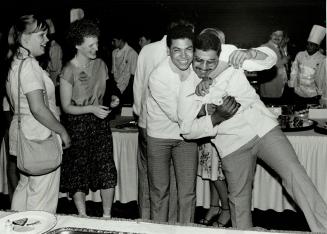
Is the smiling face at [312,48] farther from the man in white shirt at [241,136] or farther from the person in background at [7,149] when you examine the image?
the person in background at [7,149]

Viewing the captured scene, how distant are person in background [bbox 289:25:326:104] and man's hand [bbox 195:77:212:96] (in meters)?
2.85

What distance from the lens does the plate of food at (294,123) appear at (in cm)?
255

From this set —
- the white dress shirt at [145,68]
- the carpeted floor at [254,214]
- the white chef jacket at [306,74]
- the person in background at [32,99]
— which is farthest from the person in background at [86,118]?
the white chef jacket at [306,74]

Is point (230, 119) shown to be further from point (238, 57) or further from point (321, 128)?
point (321, 128)

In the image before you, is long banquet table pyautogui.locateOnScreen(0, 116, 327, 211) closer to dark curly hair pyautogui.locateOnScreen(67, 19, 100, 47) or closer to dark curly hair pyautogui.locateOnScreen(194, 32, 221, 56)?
dark curly hair pyautogui.locateOnScreen(67, 19, 100, 47)

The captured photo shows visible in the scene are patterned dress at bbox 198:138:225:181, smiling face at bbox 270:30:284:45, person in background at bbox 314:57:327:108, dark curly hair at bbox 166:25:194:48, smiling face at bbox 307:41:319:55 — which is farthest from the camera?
smiling face at bbox 270:30:284:45

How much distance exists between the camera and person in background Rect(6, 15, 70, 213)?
5.75ft

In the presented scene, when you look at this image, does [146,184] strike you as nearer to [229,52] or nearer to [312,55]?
[229,52]

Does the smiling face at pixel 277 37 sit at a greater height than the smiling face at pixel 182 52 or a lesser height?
greater

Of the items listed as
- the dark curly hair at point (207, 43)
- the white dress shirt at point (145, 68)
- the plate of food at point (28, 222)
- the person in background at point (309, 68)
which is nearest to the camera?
the plate of food at point (28, 222)

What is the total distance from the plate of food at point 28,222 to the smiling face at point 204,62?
885 mm

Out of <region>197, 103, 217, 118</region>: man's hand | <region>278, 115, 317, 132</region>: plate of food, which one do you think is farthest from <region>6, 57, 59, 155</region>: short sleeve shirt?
<region>278, 115, 317, 132</region>: plate of food

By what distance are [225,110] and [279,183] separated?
3.65ft

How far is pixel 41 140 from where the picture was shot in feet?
6.05
